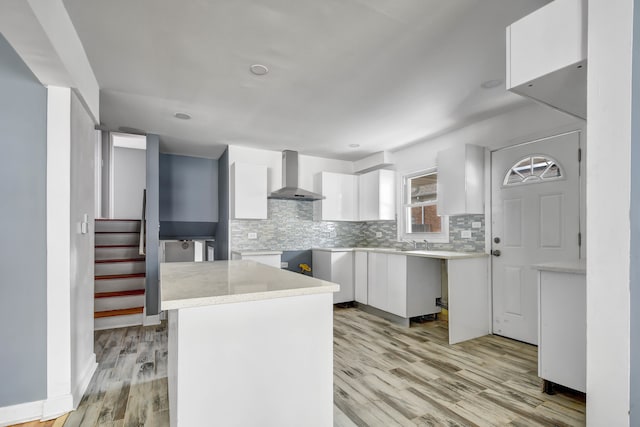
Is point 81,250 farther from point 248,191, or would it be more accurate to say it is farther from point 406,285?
point 406,285

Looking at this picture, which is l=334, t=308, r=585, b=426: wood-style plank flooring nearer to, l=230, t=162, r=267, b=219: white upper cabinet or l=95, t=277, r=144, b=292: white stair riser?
l=230, t=162, r=267, b=219: white upper cabinet

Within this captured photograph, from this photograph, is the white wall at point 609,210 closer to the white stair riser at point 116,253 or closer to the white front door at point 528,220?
the white front door at point 528,220

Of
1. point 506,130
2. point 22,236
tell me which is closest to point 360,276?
point 506,130

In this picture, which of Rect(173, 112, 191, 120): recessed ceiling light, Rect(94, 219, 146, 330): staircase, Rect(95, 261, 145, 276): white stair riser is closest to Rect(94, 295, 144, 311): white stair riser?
Rect(94, 219, 146, 330): staircase

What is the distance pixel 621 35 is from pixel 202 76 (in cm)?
253

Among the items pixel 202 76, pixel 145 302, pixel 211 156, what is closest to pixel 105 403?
pixel 145 302

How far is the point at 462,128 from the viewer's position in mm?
3773

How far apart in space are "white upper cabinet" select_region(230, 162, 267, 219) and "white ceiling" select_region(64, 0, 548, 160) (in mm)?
751

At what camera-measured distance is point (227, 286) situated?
146 cm

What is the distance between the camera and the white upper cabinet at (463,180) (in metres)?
3.41

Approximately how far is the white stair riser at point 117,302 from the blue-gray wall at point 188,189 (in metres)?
1.47

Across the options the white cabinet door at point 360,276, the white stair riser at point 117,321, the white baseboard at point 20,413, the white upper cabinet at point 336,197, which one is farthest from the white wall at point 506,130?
the white baseboard at point 20,413

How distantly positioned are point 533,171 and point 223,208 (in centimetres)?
412

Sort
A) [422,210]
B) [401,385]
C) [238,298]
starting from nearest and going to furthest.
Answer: [238,298] < [401,385] < [422,210]
